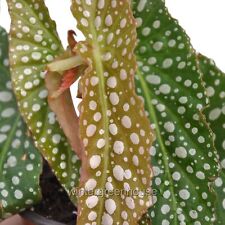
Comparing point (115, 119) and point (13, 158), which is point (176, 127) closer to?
point (115, 119)

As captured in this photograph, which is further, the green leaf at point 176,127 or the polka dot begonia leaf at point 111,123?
the green leaf at point 176,127

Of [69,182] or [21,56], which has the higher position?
[21,56]

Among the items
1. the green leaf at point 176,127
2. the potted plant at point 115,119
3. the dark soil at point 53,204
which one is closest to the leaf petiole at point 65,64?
the potted plant at point 115,119

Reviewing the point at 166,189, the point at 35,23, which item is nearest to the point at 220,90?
the point at 166,189

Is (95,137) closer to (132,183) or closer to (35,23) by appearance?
(132,183)

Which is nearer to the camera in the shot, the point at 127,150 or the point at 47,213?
the point at 127,150

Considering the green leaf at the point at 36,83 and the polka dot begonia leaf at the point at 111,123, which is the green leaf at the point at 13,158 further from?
the polka dot begonia leaf at the point at 111,123

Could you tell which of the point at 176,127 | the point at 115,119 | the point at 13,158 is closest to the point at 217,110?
the point at 176,127
